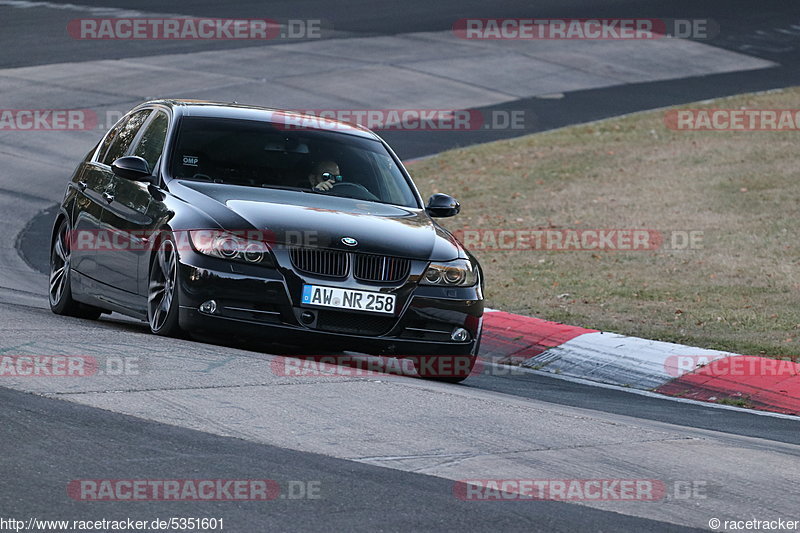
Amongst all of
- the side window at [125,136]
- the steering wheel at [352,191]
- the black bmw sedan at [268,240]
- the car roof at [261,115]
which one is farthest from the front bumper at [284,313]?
the side window at [125,136]

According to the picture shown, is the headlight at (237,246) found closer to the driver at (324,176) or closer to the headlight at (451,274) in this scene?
the headlight at (451,274)

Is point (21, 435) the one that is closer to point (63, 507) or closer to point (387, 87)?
point (63, 507)

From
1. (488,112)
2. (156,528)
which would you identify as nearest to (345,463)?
(156,528)

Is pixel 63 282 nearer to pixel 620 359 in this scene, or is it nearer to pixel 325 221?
pixel 325 221

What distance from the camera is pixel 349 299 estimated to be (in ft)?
27.6

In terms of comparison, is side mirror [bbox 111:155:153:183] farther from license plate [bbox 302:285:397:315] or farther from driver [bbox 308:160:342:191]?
license plate [bbox 302:285:397:315]

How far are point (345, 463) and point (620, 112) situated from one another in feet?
67.7

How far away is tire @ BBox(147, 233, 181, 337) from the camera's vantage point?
854 cm

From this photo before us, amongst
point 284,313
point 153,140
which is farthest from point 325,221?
point 153,140

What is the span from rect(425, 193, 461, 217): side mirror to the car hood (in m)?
0.39

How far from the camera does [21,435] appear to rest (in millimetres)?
5934

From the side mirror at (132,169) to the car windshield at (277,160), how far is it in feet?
0.63

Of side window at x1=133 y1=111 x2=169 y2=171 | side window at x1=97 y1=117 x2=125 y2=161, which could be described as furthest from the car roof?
side window at x1=97 y1=117 x2=125 y2=161

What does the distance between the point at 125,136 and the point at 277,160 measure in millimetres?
1510
